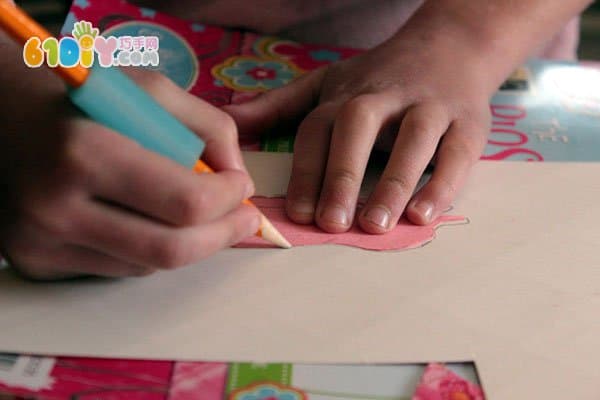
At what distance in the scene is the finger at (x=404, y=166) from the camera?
51cm

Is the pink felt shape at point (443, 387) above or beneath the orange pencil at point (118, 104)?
beneath

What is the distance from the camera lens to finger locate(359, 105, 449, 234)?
510 mm

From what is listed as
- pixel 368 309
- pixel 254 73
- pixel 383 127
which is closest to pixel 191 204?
pixel 368 309

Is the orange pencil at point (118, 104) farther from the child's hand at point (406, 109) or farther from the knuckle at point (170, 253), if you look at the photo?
the child's hand at point (406, 109)

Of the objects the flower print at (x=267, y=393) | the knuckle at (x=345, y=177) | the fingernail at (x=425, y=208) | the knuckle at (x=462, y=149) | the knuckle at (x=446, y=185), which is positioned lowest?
the flower print at (x=267, y=393)

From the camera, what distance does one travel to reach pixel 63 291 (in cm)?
44

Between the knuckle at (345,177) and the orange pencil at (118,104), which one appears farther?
the knuckle at (345,177)

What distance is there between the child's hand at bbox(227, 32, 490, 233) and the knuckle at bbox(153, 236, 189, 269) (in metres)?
0.14

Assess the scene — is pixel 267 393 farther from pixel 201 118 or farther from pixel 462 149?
pixel 462 149

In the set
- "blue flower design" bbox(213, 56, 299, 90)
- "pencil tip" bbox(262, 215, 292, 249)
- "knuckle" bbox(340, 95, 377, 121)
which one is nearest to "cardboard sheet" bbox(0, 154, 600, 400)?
"pencil tip" bbox(262, 215, 292, 249)

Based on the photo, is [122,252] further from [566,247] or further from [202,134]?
[566,247]

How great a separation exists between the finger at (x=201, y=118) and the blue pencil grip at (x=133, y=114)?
2 centimetres

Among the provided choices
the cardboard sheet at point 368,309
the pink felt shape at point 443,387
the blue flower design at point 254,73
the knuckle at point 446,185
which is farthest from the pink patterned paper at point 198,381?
the blue flower design at point 254,73

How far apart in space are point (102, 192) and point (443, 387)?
0.22 metres
